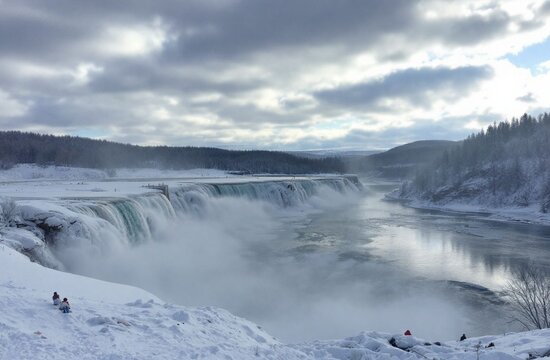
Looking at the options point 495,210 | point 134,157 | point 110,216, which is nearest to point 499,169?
point 495,210

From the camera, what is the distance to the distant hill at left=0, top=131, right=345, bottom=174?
117250 millimetres

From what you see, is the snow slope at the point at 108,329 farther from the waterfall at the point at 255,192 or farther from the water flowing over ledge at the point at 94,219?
the waterfall at the point at 255,192

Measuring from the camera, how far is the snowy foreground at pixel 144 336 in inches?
318

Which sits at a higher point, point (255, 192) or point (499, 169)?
point (499, 169)

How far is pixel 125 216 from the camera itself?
3097cm

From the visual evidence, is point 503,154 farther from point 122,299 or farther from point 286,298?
point 122,299

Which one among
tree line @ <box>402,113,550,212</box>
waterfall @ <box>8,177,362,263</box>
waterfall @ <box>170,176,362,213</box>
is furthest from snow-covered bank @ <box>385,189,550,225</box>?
waterfall @ <box>8,177,362,263</box>

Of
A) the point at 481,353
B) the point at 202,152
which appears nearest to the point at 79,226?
the point at 481,353

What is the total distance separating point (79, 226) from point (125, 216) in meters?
7.99

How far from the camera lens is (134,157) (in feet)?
469

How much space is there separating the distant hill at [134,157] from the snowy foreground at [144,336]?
10622 cm

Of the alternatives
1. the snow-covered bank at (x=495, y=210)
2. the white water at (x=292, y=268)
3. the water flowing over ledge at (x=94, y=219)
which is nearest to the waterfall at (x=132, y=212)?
the water flowing over ledge at (x=94, y=219)

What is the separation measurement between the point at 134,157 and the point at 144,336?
141116 millimetres

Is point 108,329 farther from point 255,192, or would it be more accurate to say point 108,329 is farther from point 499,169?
point 499,169
